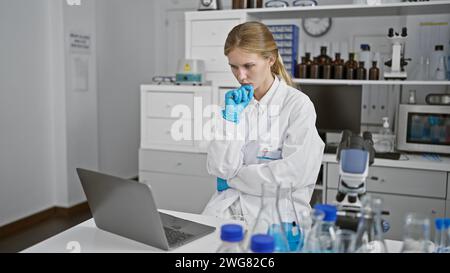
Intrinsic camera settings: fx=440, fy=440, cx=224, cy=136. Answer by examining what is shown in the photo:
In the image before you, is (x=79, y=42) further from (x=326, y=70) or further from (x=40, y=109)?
(x=326, y=70)

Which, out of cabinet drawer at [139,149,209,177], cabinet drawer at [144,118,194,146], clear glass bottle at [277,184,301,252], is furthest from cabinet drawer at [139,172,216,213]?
clear glass bottle at [277,184,301,252]

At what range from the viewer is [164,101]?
315cm

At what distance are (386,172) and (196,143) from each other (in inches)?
49.9

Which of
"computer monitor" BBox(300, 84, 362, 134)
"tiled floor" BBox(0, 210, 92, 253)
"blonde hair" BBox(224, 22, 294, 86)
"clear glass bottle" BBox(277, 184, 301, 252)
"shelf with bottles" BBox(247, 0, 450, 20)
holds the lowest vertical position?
"tiled floor" BBox(0, 210, 92, 253)

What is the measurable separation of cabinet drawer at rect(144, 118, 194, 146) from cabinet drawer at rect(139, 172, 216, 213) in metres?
0.24

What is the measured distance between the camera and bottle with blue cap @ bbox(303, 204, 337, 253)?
0.91 metres

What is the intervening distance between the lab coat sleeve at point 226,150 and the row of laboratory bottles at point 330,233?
26.6 inches

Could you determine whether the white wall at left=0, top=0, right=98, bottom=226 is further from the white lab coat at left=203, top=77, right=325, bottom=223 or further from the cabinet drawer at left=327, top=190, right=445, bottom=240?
the cabinet drawer at left=327, top=190, right=445, bottom=240

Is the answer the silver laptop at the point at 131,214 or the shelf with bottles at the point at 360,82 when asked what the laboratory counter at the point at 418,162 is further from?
the silver laptop at the point at 131,214

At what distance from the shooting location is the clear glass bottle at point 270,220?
3.17ft

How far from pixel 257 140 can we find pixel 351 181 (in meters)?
0.83

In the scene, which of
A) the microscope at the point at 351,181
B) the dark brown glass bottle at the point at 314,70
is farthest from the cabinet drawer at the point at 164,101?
the microscope at the point at 351,181

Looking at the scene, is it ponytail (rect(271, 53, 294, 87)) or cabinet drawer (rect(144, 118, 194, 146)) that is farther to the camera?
cabinet drawer (rect(144, 118, 194, 146))
